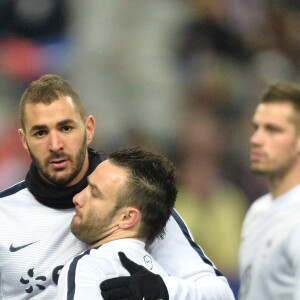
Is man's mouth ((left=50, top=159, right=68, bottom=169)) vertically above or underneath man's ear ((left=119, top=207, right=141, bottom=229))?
above

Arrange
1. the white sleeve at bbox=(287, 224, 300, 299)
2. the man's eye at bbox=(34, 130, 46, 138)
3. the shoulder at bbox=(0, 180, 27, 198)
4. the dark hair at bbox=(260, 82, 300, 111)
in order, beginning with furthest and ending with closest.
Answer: the dark hair at bbox=(260, 82, 300, 111)
the white sleeve at bbox=(287, 224, 300, 299)
the shoulder at bbox=(0, 180, 27, 198)
the man's eye at bbox=(34, 130, 46, 138)

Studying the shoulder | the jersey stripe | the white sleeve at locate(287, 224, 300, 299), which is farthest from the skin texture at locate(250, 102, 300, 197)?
the shoulder

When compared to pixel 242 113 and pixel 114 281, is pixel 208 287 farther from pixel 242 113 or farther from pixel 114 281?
pixel 242 113

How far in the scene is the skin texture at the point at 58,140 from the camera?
3.11 meters

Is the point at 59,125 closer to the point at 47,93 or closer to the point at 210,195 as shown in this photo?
→ the point at 47,93

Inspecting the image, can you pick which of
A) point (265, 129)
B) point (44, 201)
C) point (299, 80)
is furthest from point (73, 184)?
point (299, 80)

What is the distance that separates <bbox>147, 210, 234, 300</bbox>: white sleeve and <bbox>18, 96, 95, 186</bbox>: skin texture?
1.21ft

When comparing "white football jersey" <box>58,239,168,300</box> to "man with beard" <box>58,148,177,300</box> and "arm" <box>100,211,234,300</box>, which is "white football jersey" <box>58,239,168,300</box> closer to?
"man with beard" <box>58,148,177,300</box>

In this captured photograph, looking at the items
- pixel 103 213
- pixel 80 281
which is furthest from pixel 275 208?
→ pixel 80 281

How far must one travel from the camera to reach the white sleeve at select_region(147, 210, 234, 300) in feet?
9.75

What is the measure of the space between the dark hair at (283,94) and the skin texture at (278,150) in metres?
0.06

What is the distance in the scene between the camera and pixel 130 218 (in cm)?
298

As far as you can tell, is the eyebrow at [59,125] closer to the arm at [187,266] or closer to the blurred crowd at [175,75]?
the arm at [187,266]

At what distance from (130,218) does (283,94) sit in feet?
5.43
